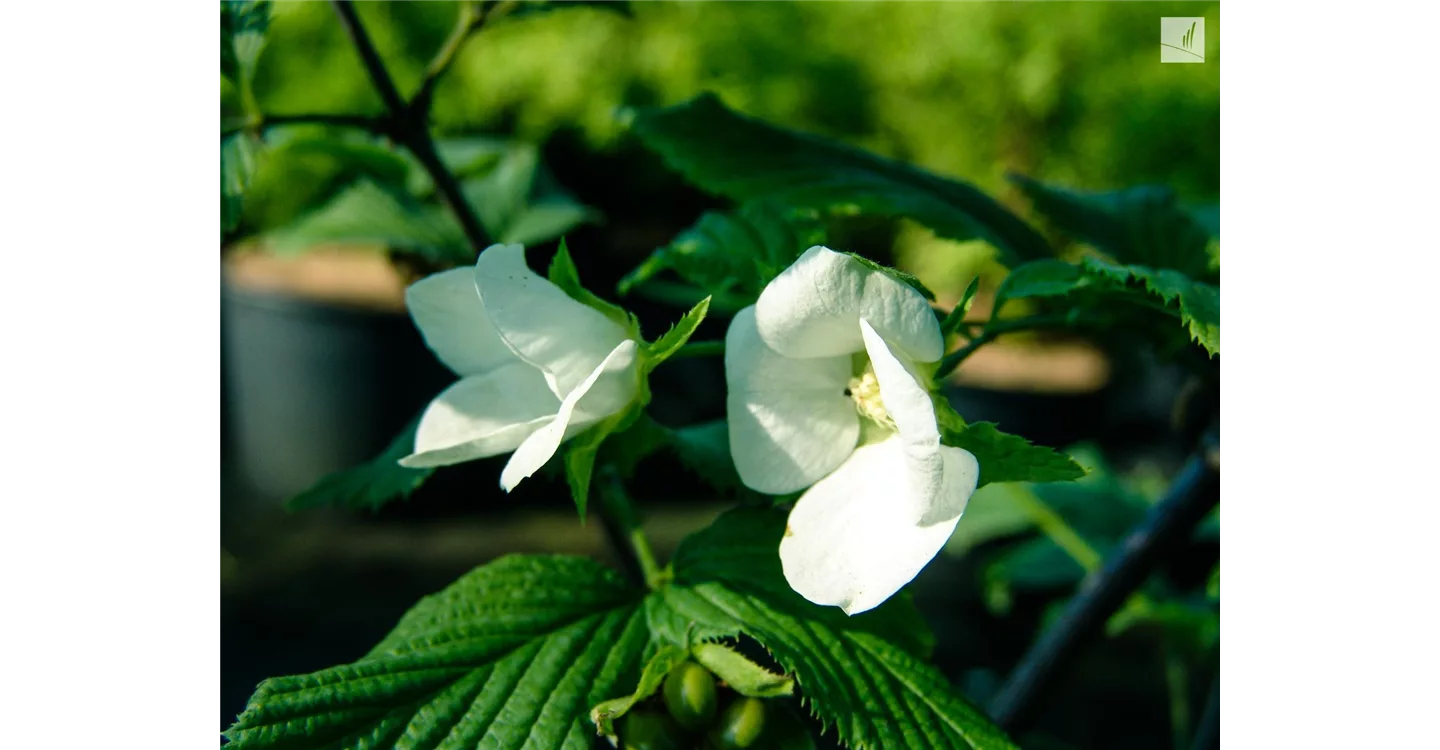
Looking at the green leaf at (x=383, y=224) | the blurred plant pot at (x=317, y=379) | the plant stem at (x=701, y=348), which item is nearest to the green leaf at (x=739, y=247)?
the plant stem at (x=701, y=348)

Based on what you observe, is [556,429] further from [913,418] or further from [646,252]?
[646,252]

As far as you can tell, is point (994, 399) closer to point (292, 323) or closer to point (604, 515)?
point (292, 323)

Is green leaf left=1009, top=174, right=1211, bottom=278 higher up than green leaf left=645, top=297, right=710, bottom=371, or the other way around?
green leaf left=645, top=297, right=710, bottom=371

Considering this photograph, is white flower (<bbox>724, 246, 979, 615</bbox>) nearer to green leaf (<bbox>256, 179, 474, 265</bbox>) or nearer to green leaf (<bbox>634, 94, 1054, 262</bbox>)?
green leaf (<bbox>634, 94, 1054, 262</bbox>)

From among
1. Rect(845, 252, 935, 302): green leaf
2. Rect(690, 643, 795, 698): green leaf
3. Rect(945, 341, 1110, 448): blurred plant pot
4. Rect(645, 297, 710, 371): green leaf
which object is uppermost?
Rect(845, 252, 935, 302): green leaf

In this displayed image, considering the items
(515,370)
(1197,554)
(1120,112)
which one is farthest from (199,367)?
(1120,112)

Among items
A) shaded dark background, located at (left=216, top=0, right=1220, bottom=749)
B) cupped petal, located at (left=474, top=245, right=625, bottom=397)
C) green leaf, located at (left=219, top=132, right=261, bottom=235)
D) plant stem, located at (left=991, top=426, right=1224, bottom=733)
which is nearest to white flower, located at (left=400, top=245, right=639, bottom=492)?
cupped petal, located at (left=474, top=245, right=625, bottom=397)
